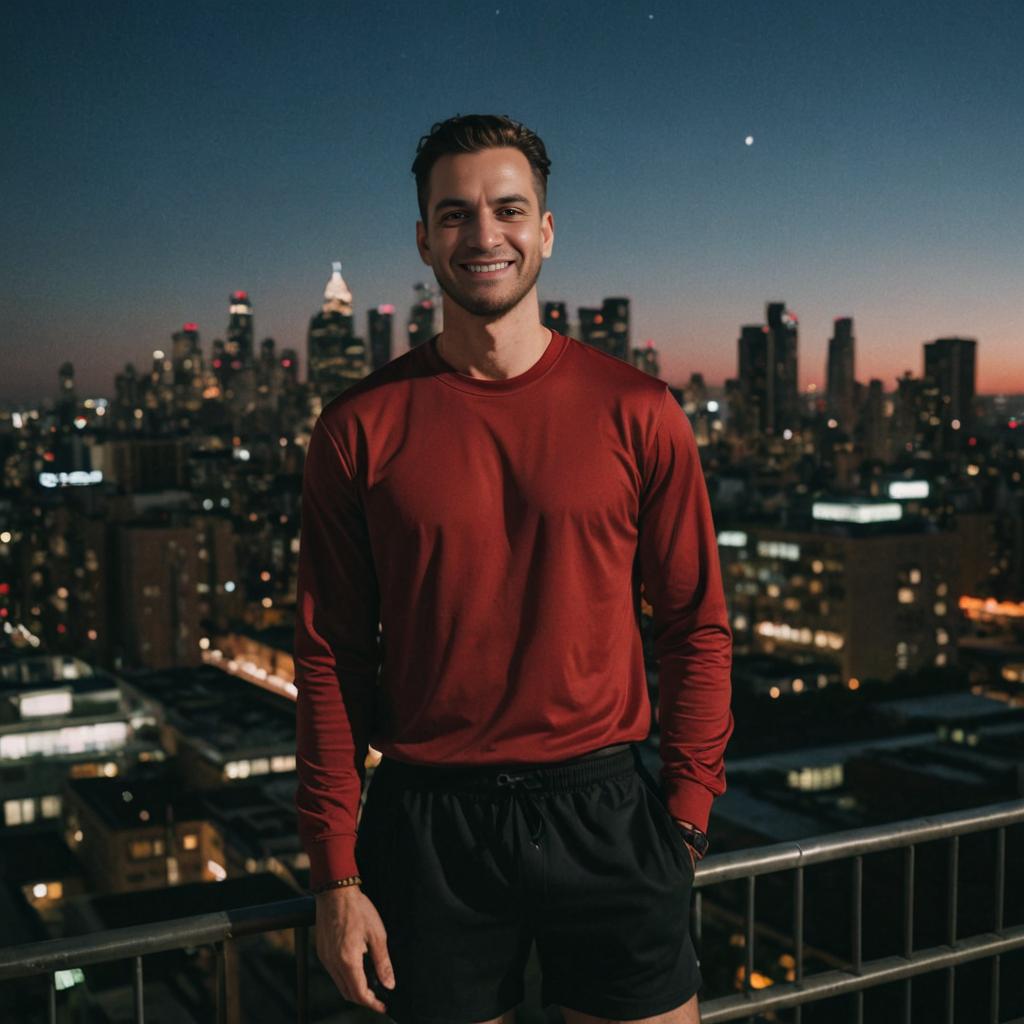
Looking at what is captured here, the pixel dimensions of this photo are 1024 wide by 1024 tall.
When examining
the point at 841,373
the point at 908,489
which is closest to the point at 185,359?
the point at 841,373

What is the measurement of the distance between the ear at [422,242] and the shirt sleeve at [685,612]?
43cm

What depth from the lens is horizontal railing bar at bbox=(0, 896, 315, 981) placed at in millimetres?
1721

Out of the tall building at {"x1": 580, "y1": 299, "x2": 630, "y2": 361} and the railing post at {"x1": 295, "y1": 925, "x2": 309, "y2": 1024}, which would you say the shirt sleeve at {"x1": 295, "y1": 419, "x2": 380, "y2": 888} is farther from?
the tall building at {"x1": 580, "y1": 299, "x2": 630, "y2": 361}

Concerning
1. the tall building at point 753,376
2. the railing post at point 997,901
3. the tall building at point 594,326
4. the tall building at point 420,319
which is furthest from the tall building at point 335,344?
the railing post at point 997,901

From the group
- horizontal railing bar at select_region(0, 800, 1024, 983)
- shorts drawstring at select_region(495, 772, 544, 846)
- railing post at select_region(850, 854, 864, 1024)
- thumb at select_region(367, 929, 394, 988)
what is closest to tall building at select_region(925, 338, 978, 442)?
railing post at select_region(850, 854, 864, 1024)

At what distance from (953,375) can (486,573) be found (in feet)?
305

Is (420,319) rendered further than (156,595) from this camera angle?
Yes

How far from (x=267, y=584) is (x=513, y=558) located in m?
51.3

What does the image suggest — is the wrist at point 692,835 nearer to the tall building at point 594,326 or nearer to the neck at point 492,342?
the neck at point 492,342

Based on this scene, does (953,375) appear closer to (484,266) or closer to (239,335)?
(239,335)

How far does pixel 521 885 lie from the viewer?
1682 mm

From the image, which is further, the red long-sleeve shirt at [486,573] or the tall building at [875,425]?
the tall building at [875,425]

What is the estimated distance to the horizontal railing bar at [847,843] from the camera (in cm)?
208

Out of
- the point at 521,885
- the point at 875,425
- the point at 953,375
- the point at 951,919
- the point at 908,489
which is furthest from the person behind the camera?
the point at 875,425
